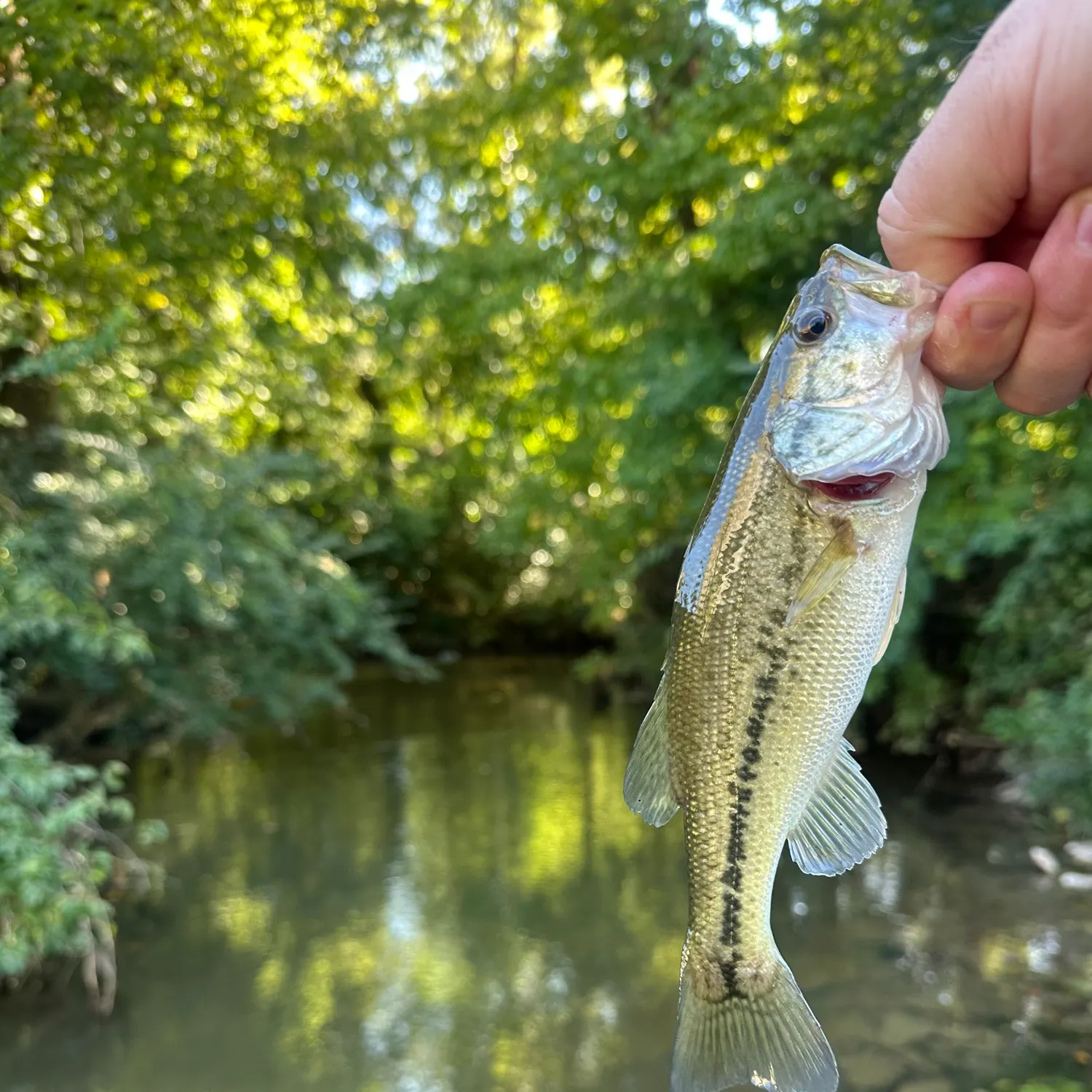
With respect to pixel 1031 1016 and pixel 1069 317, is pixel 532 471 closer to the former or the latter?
pixel 1031 1016

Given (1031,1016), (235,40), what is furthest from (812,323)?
(1031,1016)

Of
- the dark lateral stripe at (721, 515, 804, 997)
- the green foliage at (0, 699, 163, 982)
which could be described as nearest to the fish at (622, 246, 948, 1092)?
the dark lateral stripe at (721, 515, 804, 997)

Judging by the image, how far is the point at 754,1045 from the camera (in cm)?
136

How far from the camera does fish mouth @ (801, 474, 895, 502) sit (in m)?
1.28

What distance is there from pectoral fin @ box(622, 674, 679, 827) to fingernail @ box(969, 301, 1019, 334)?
740mm

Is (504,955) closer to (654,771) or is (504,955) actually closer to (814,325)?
(654,771)

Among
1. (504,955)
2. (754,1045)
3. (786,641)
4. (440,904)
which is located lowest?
(504,955)

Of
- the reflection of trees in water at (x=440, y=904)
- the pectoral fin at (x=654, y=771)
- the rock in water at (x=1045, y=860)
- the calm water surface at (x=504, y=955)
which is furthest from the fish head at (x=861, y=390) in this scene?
the rock in water at (x=1045, y=860)

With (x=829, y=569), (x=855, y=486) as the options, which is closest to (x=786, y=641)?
(x=829, y=569)

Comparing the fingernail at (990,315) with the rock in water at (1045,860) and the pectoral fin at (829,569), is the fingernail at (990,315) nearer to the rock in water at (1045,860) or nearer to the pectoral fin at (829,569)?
the pectoral fin at (829,569)

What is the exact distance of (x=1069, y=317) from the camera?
4.25ft

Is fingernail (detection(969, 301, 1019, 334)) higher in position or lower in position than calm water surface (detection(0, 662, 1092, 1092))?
higher

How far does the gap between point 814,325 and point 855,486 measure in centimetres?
28

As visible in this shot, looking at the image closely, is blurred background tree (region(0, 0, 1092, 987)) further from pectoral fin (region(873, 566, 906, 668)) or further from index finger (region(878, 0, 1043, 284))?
pectoral fin (region(873, 566, 906, 668))
